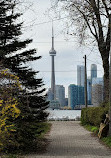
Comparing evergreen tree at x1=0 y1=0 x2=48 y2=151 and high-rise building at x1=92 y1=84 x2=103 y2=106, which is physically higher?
evergreen tree at x1=0 y1=0 x2=48 y2=151

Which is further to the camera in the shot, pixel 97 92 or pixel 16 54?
pixel 97 92

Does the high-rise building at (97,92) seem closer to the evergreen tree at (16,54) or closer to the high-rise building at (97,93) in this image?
the high-rise building at (97,93)

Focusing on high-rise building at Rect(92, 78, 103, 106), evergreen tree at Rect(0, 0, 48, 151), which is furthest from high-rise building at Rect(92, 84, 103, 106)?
evergreen tree at Rect(0, 0, 48, 151)

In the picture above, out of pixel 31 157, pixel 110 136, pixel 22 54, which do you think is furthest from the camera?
pixel 22 54

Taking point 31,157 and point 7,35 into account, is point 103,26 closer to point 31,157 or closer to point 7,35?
point 7,35

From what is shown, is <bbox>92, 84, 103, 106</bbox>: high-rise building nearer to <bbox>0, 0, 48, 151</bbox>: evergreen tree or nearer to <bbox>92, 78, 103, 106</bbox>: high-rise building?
<bbox>92, 78, 103, 106</bbox>: high-rise building

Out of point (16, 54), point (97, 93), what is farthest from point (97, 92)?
point (16, 54)

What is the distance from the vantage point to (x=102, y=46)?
22297mm

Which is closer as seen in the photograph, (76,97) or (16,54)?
(16,54)

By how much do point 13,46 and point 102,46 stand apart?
7.40m

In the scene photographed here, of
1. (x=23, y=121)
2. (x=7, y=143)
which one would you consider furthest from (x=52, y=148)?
(x=7, y=143)

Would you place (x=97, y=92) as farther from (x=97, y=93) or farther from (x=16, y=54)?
(x=16, y=54)

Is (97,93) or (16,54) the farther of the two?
(97,93)

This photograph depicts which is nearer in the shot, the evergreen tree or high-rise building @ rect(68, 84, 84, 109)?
the evergreen tree
